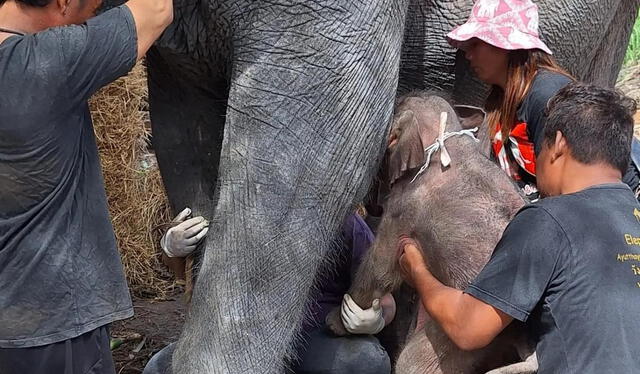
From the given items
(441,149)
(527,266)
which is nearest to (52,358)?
(527,266)

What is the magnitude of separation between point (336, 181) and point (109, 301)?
539mm

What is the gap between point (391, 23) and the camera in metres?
2.33

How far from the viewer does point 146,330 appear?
4348 mm

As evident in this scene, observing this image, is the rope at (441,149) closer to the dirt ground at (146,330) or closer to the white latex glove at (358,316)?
the white latex glove at (358,316)

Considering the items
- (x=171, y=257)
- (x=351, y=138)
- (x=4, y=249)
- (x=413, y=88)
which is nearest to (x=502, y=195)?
(x=351, y=138)

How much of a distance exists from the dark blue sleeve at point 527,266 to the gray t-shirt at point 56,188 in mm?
768

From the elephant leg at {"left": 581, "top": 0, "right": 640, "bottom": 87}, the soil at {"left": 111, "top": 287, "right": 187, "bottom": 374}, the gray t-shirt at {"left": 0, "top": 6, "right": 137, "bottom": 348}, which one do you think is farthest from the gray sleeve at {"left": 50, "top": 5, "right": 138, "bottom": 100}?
the soil at {"left": 111, "top": 287, "right": 187, "bottom": 374}

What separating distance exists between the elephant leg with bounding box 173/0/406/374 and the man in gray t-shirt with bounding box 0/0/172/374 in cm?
21

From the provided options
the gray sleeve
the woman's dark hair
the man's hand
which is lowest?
the man's hand

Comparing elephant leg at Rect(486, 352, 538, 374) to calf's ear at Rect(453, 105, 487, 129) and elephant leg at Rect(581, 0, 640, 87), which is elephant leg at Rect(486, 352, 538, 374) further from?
elephant leg at Rect(581, 0, 640, 87)

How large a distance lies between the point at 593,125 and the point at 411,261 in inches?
23.0

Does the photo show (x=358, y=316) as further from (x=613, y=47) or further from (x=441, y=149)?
(x=613, y=47)

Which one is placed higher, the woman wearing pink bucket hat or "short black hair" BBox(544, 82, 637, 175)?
"short black hair" BBox(544, 82, 637, 175)

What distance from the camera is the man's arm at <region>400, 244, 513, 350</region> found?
210 centimetres
